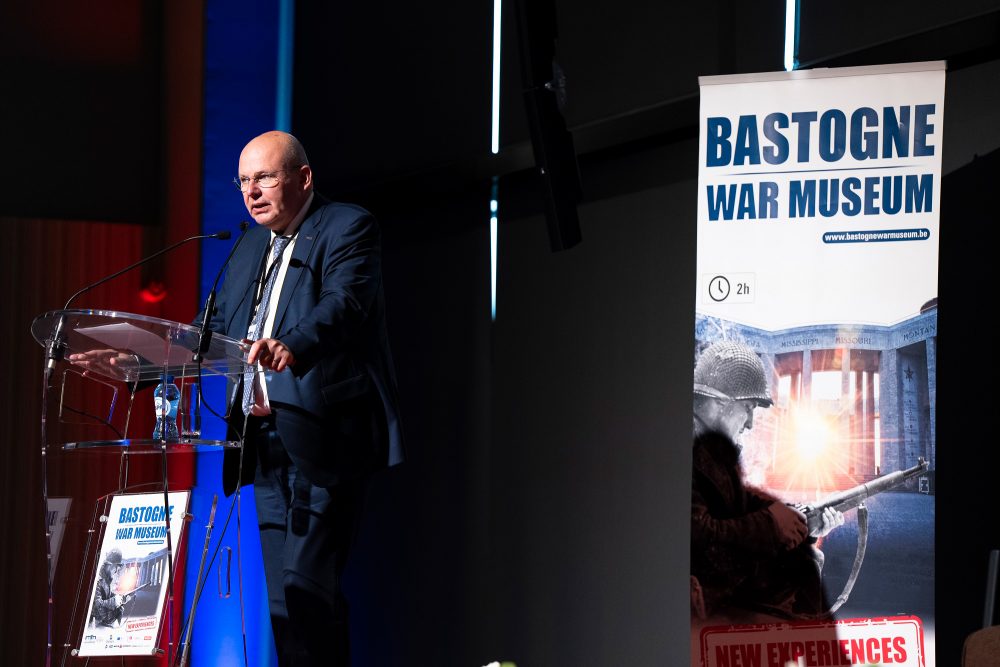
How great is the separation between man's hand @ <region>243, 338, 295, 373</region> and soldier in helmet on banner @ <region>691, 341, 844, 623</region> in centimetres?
116

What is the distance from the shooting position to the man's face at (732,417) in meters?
3.10

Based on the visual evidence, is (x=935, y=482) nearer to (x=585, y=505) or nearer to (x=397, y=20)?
(x=585, y=505)

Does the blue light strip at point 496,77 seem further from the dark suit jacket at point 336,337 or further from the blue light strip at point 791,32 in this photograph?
the blue light strip at point 791,32

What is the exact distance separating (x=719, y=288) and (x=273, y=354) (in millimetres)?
1260

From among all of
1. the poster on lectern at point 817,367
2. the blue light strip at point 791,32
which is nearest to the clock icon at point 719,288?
the poster on lectern at point 817,367

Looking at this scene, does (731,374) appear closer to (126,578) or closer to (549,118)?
(549,118)

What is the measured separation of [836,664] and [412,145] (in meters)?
2.67

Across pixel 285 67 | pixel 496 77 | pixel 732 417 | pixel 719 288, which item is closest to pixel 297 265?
pixel 719 288

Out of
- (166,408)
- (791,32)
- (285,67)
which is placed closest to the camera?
(166,408)

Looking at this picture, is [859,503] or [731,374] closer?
[859,503]

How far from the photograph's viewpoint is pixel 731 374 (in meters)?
3.13

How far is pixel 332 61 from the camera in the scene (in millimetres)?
5012

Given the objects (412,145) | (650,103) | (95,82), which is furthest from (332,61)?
(650,103)

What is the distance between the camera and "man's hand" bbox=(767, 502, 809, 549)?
2998 millimetres
